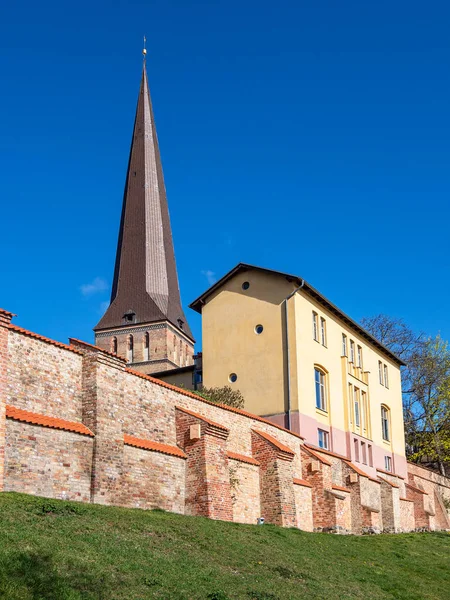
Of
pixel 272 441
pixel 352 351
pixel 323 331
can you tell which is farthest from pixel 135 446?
pixel 352 351

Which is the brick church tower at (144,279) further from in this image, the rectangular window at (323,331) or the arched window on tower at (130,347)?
the rectangular window at (323,331)

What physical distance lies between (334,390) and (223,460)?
1777cm

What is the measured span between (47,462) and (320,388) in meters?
22.9

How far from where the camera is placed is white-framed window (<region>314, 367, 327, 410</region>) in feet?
125

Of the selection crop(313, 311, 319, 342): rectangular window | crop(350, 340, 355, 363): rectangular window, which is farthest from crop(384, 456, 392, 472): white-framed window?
crop(313, 311, 319, 342): rectangular window

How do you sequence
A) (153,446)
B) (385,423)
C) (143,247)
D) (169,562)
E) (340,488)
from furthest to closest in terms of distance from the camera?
(143,247), (385,423), (340,488), (153,446), (169,562)

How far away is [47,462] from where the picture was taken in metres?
17.4

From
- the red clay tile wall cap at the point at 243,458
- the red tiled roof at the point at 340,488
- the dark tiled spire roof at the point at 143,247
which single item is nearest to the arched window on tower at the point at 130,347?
the dark tiled spire roof at the point at 143,247

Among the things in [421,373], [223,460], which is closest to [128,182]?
[421,373]

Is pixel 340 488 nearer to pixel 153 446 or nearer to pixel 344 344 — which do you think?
pixel 344 344

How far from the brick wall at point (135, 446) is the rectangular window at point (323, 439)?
6.44m

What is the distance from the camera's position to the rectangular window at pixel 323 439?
37537 millimetres

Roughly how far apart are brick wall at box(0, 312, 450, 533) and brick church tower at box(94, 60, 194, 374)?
44.9 m

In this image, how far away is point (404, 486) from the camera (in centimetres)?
4794
